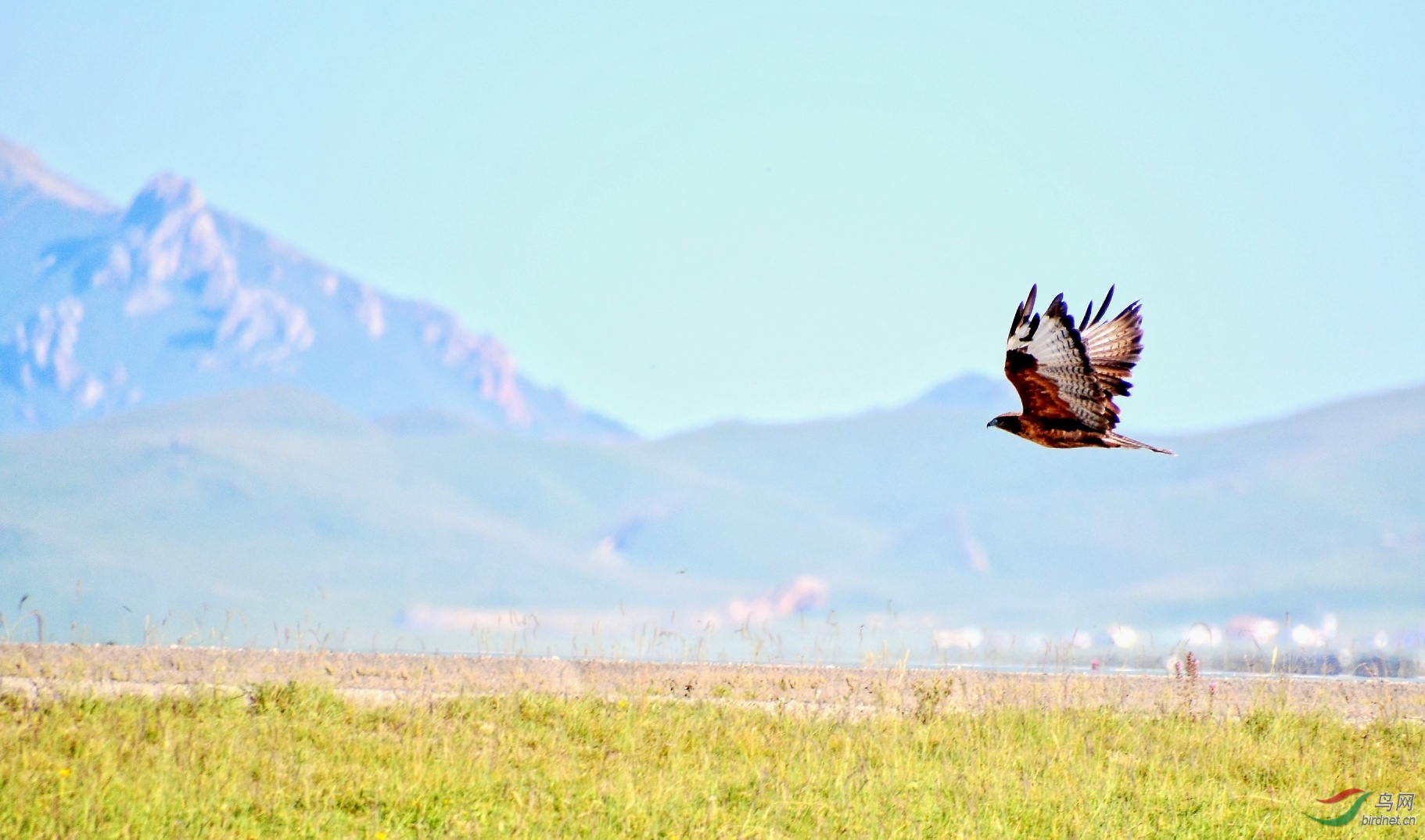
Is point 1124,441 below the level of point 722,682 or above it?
above

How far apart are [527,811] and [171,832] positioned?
2.32 metres

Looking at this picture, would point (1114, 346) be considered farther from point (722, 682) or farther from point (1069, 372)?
point (722, 682)

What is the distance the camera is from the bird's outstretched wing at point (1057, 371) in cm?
1179

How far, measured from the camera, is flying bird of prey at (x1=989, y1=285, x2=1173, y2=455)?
11828 mm

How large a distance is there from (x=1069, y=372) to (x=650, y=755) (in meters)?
4.67

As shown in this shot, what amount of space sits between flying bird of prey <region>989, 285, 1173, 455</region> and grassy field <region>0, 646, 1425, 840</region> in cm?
278

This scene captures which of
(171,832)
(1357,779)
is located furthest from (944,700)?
(171,832)

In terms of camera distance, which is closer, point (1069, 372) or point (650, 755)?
point (1069, 372)

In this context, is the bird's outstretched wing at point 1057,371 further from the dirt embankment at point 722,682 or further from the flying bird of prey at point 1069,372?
the dirt embankment at point 722,682

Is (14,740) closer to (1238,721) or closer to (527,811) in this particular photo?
(527,811)

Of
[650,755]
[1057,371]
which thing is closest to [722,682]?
[650,755]

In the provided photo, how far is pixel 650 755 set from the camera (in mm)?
12648

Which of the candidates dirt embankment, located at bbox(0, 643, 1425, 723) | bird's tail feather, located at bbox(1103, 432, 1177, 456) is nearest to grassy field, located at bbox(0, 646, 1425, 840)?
dirt embankment, located at bbox(0, 643, 1425, 723)

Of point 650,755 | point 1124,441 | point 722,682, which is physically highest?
point 1124,441
